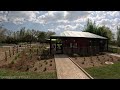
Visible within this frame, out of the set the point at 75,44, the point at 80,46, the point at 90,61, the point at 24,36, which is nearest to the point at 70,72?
→ the point at 90,61

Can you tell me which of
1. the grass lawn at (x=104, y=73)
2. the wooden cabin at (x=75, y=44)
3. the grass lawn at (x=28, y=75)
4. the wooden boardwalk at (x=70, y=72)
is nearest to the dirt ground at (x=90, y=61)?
the wooden boardwalk at (x=70, y=72)

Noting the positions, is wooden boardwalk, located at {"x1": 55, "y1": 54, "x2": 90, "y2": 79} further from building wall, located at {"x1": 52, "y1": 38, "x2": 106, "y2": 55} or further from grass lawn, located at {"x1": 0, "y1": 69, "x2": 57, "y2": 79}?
building wall, located at {"x1": 52, "y1": 38, "x2": 106, "y2": 55}

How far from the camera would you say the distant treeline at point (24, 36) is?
7317cm

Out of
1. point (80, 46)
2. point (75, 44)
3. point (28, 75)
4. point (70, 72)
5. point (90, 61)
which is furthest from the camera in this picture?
point (80, 46)

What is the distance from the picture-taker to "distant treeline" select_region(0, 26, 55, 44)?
7317cm

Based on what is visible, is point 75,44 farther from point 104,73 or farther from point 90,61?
point 104,73

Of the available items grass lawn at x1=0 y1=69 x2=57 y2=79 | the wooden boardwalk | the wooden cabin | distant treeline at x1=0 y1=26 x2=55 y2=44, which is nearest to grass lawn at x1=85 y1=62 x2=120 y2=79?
the wooden boardwalk

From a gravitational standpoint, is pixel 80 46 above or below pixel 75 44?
below

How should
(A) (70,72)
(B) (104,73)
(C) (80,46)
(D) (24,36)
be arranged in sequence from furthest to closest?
(D) (24,36) < (C) (80,46) < (B) (104,73) < (A) (70,72)

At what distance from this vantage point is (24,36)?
87688 mm

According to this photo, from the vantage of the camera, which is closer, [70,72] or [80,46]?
[70,72]

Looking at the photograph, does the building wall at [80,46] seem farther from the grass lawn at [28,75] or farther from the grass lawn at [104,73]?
the grass lawn at [28,75]
